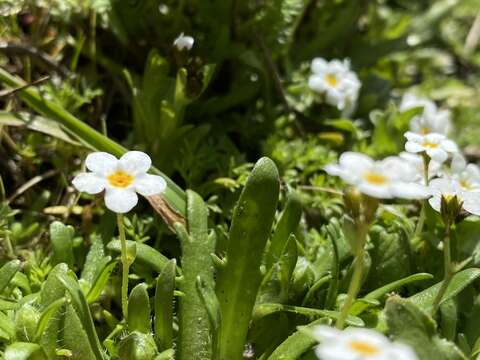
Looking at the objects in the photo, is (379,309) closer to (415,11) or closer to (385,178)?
(385,178)

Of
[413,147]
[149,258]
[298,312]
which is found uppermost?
[413,147]

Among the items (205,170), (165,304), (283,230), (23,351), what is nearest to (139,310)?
(165,304)

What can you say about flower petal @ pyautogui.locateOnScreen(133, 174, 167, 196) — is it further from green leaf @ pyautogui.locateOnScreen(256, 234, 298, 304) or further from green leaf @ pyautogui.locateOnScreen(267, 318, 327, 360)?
green leaf @ pyautogui.locateOnScreen(267, 318, 327, 360)

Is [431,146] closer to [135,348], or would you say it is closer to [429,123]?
[429,123]

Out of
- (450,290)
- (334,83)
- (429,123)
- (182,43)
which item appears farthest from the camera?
(334,83)

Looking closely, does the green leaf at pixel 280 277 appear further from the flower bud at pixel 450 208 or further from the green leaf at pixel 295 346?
the flower bud at pixel 450 208
